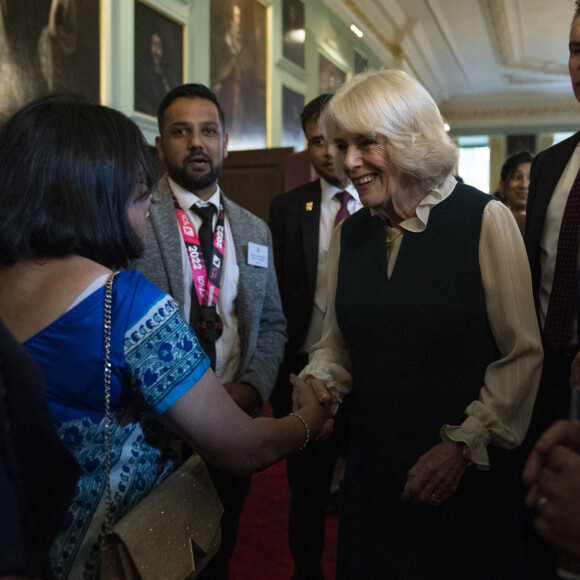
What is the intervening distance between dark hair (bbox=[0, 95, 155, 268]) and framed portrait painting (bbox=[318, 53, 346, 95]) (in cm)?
787

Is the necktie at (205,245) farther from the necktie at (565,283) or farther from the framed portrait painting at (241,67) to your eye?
the framed portrait painting at (241,67)

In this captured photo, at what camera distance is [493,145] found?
679 inches

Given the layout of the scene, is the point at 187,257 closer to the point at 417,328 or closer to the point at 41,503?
the point at 417,328

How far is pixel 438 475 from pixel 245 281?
119 cm

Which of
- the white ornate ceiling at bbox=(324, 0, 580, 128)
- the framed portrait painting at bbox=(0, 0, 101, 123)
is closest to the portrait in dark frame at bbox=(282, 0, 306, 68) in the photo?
the white ornate ceiling at bbox=(324, 0, 580, 128)

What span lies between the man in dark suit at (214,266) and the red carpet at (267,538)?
0.71 m

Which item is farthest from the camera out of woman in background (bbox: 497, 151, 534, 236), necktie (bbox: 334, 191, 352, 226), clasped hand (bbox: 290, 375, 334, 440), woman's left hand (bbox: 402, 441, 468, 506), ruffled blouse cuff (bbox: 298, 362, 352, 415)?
woman in background (bbox: 497, 151, 534, 236)

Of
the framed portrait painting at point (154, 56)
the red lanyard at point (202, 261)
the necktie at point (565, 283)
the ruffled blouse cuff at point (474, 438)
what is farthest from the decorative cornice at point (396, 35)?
the ruffled blouse cuff at point (474, 438)

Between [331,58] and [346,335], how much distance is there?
8.31 meters

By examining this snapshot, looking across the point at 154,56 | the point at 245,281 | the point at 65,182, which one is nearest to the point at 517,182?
the point at 154,56

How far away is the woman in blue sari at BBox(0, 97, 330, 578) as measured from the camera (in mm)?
Answer: 1331

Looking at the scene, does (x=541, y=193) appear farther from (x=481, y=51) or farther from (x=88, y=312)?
(x=481, y=51)

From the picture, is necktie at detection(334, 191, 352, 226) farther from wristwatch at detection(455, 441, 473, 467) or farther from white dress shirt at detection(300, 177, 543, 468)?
wristwatch at detection(455, 441, 473, 467)

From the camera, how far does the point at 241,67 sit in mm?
6875
